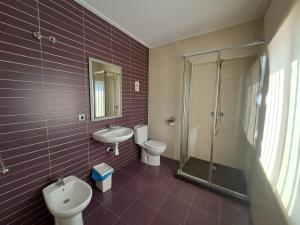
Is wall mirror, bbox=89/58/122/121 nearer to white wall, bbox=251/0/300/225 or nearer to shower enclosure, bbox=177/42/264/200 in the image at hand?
shower enclosure, bbox=177/42/264/200

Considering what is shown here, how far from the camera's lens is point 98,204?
5.39 ft

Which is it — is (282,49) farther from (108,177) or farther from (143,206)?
(108,177)

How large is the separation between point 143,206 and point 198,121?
6.13 feet

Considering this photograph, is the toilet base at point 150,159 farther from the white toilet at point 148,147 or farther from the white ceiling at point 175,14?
the white ceiling at point 175,14

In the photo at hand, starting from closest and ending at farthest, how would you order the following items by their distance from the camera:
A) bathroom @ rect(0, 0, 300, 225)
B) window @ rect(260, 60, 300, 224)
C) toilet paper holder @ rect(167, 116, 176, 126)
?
window @ rect(260, 60, 300, 224) < bathroom @ rect(0, 0, 300, 225) < toilet paper holder @ rect(167, 116, 176, 126)

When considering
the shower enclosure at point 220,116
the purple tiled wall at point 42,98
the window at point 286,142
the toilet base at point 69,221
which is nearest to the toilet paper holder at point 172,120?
the shower enclosure at point 220,116

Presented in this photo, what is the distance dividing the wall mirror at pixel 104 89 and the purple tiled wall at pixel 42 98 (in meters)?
0.10

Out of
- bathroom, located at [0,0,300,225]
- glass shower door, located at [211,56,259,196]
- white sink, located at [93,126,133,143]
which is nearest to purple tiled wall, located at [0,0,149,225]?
bathroom, located at [0,0,300,225]

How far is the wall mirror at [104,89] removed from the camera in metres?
1.84

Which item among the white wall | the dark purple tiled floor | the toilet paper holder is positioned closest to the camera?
the white wall

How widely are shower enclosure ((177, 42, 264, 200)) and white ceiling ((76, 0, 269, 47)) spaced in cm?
44

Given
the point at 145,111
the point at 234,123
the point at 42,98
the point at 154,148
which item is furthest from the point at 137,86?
the point at 234,123

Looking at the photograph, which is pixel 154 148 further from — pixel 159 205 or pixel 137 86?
pixel 137 86

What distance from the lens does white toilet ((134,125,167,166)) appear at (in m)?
2.46
